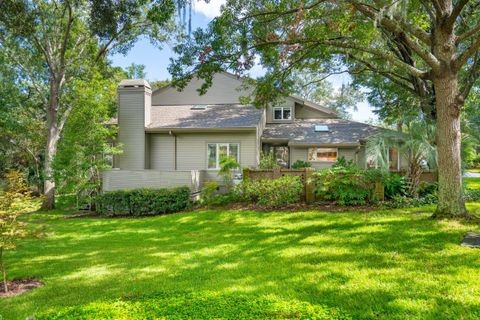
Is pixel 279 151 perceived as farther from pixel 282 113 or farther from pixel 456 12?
pixel 456 12

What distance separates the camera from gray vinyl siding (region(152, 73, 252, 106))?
19375 mm

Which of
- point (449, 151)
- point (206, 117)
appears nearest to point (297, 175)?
point (449, 151)

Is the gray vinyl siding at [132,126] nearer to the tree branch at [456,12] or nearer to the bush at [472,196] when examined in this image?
the tree branch at [456,12]

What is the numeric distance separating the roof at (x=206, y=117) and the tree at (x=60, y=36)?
161 inches

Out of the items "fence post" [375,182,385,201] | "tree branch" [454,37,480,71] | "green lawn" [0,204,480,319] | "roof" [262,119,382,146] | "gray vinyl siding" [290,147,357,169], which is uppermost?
"tree branch" [454,37,480,71]

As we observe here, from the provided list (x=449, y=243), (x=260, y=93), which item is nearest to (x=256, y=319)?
(x=449, y=243)

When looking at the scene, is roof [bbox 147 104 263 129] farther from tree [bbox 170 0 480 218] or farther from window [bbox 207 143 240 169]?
tree [bbox 170 0 480 218]

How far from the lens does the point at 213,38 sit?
9.30m

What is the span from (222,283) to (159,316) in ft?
3.86

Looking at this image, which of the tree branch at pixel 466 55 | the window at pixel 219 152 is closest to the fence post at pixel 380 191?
the tree branch at pixel 466 55

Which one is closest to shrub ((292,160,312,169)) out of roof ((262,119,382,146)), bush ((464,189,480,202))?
roof ((262,119,382,146))

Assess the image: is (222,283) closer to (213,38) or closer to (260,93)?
(213,38)

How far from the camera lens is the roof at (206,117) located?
15445 mm

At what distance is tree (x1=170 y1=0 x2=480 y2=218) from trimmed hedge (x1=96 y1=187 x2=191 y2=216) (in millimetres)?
4427
